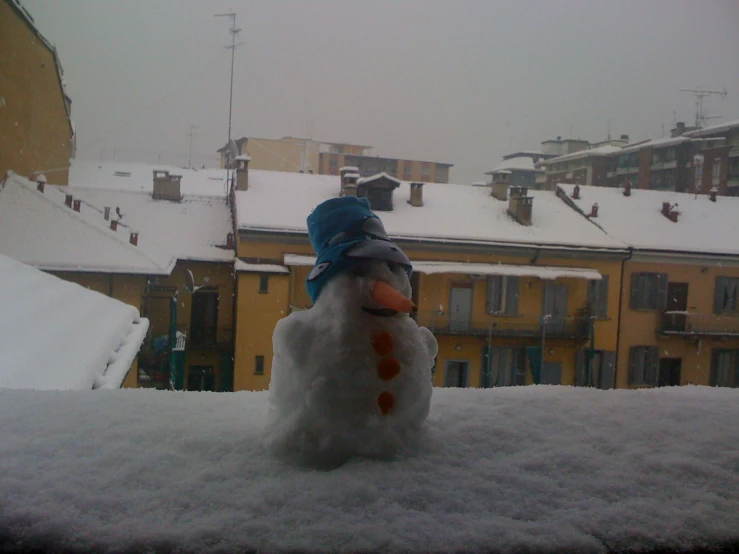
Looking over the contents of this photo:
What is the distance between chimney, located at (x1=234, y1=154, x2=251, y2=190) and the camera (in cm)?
504

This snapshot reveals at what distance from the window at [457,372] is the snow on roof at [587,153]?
8.35 ft

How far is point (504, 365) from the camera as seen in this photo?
4.80 meters

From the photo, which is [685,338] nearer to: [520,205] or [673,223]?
[673,223]

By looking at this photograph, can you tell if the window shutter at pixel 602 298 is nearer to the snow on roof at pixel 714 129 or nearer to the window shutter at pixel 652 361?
the window shutter at pixel 652 361

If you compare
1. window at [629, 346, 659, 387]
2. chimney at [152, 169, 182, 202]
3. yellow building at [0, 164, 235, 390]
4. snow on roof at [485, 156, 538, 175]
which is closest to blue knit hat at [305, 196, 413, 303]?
yellow building at [0, 164, 235, 390]

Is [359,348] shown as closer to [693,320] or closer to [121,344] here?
[121,344]

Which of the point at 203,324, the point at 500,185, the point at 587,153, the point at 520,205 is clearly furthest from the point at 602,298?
the point at 203,324

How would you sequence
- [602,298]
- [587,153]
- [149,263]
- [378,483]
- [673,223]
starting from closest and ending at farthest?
[378,483] → [149,263] → [602,298] → [673,223] → [587,153]

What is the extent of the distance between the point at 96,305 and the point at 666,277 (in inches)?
157

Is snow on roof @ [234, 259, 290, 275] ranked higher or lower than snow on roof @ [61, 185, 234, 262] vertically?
lower

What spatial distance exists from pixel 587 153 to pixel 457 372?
2.80 meters

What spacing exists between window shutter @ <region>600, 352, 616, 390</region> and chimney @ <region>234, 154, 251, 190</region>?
9.70ft

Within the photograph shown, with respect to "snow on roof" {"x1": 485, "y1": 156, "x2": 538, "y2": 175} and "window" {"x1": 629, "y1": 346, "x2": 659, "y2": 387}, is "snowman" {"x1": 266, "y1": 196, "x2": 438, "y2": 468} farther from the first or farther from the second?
"snow on roof" {"x1": 485, "y1": 156, "x2": 538, "y2": 175}

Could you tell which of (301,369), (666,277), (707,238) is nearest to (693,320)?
(666,277)
